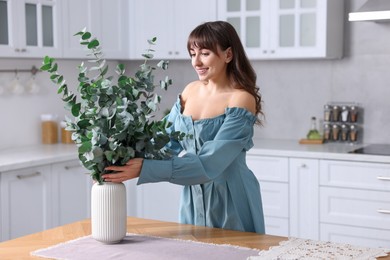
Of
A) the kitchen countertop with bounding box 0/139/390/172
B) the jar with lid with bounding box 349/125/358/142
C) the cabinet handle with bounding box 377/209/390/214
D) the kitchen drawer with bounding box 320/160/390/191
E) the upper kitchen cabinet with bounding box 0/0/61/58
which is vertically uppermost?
the upper kitchen cabinet with bounding box 0/0/61/58

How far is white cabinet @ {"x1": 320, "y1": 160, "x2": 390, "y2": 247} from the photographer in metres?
4.07

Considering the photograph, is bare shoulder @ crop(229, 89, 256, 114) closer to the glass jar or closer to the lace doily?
the lace doily

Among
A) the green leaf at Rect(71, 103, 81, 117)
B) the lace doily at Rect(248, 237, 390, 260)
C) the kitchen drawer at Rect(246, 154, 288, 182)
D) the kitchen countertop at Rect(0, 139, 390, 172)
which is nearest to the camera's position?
the lace doily at Rect(248, 237, 390, 260)

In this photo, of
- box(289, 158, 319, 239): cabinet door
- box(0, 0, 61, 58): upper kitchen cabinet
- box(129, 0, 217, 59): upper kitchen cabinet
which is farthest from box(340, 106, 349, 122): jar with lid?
box(0, 0, 61, 58): upper kitchen cabinet

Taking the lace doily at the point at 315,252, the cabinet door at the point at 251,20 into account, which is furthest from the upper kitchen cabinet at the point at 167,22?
the lace doily at the point at 315,252

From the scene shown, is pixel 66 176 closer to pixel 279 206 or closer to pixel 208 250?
pixel 279 206

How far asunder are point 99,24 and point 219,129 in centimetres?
256

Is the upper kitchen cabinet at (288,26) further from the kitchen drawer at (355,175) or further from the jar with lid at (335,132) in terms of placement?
the kitchen drawer at (355,175)

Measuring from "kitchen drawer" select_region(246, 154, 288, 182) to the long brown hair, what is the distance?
71.5 inches

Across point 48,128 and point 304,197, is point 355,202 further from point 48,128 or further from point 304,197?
point 48,128

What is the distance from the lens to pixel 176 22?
4.95m

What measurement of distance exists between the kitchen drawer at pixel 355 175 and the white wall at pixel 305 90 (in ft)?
2.00

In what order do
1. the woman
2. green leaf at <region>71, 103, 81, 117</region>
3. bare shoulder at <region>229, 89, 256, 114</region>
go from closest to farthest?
green leaf at <region>71, 103, 81, 117</region> → the woman → bare shoulder at <region>229, 89, 256, 114</region>

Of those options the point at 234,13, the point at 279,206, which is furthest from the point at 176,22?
the point at 279,206
